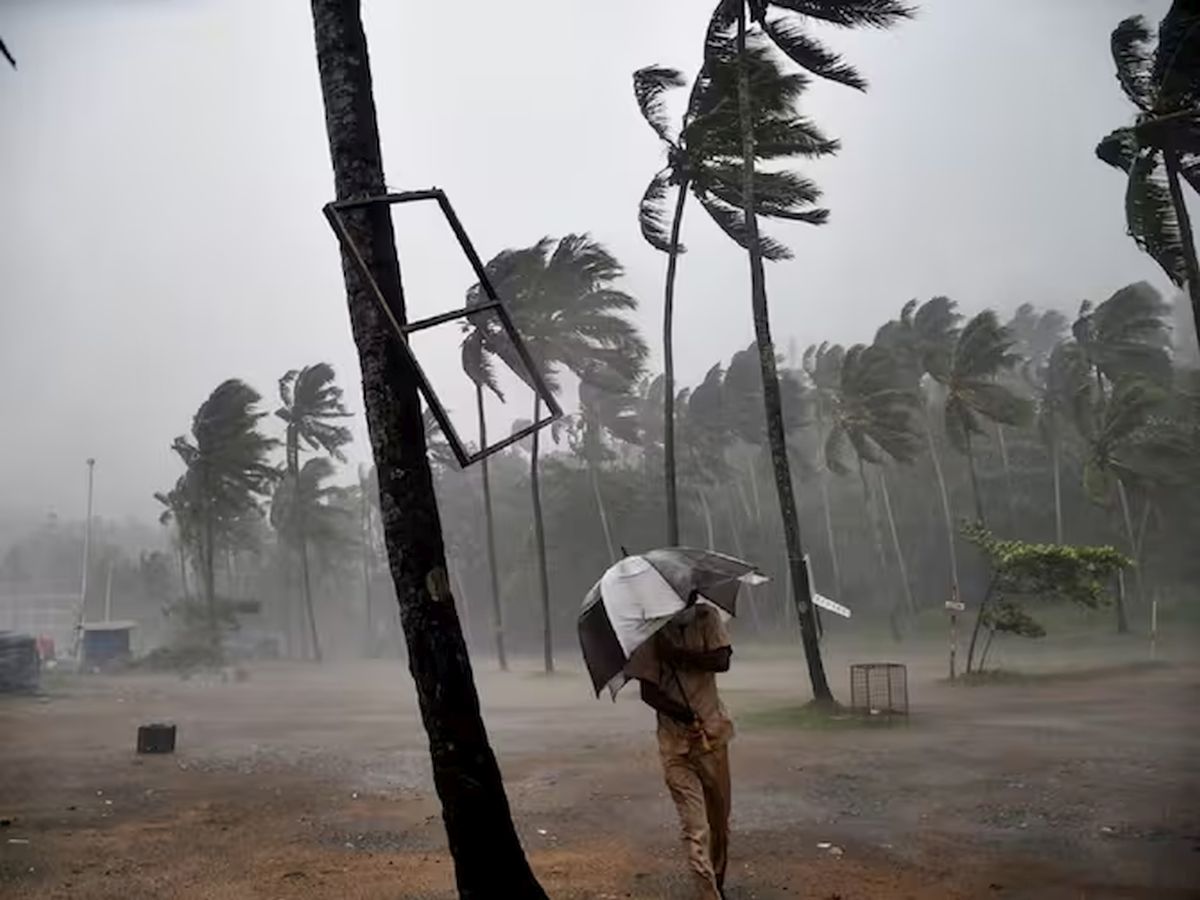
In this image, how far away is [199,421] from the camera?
23.5 feet

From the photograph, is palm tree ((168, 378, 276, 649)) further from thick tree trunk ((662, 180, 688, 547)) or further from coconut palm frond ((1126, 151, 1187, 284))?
coconut palm frond ((1126, 151, 1187, 284))

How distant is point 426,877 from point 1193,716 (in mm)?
3978

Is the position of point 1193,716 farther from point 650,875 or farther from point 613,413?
point 613,413

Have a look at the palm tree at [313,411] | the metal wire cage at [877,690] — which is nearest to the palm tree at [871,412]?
the metal wire cage at [877,690]

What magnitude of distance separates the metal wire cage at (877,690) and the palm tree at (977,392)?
4284mm

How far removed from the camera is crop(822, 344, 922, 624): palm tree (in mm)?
8578

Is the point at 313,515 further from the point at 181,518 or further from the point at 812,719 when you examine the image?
the point at 812,719

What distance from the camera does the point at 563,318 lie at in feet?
22.9

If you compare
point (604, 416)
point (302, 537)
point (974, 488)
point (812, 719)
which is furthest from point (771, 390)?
point (302, 537)

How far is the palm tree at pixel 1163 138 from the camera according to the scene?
17.2 feet

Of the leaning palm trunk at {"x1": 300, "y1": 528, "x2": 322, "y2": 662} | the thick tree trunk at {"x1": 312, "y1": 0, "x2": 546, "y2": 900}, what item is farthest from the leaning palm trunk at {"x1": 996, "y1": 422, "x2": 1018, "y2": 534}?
the thick tree trunk at {"x1": 312, "y1": 0, "x2": 546, "y2": 900}

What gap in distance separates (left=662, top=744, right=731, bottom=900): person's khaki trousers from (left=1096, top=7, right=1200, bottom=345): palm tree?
4194mm

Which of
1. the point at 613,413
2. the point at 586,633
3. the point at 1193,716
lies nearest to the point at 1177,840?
the point at 1193,716

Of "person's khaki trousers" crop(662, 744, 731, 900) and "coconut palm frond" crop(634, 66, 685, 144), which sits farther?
"coconut palm frond" crop(634, 66, 685, 144)
